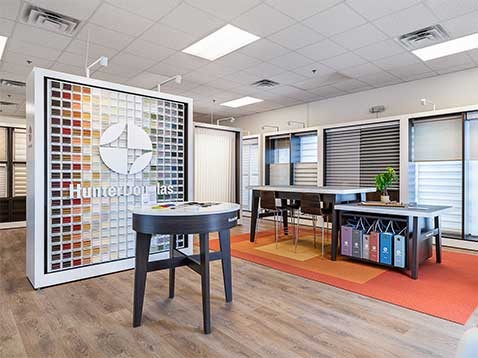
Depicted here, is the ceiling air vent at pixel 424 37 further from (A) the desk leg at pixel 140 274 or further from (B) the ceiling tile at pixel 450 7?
(A) the desk leg at pixel 140 274

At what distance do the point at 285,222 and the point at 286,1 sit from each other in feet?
13.1

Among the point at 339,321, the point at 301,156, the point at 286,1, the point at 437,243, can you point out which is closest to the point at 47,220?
the point at 339,321

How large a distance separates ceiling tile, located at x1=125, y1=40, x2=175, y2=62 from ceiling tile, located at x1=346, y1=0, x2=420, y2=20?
2.61 m

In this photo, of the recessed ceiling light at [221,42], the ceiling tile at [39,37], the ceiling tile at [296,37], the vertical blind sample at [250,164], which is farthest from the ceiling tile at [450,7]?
the vertical blind sample at [250,164]

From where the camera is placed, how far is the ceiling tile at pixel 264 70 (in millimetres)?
5322

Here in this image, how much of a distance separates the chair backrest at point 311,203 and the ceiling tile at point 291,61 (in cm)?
215

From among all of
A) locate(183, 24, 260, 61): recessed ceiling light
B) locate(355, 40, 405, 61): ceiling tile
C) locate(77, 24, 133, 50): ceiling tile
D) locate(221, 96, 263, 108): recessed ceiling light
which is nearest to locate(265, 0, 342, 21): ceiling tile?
locate(183, 24, 260, 61): recessed ceiling light

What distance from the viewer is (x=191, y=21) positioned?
378cm

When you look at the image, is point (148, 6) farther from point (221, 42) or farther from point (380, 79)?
point (380, 79)

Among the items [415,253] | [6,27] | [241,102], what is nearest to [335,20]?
[415,253]

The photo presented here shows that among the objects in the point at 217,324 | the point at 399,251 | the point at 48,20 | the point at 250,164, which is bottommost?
the point at 217,324

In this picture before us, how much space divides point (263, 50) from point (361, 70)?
198 cm

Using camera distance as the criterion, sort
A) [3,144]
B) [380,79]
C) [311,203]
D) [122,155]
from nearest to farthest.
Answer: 1. [122,155]
2. [311,203]
3. [380,79]
4. [3,144]

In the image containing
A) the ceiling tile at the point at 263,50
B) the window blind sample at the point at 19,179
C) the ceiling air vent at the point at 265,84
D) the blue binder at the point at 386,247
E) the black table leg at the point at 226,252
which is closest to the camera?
the black table leg at the point at 226,252
